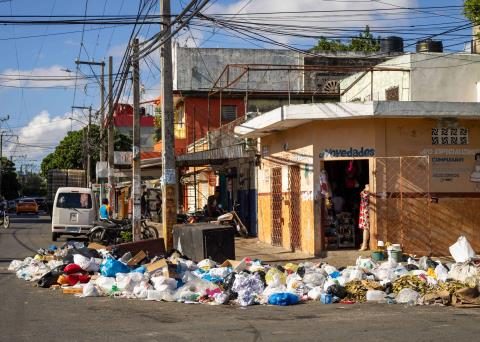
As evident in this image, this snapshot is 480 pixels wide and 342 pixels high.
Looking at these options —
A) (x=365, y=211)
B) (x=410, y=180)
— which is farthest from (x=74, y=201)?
(x=410, y=180)

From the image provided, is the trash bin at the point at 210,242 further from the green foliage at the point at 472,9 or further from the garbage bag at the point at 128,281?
the green foliage at the point at 472,9

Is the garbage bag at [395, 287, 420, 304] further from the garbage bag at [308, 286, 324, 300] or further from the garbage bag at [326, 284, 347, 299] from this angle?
the garbage bag at [308, 286, 324, 300]

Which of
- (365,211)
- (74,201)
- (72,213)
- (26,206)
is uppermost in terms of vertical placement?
(74,201)

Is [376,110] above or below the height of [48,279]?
above

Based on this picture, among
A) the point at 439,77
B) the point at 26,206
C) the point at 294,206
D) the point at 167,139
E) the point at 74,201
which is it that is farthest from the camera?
the point at 26,206

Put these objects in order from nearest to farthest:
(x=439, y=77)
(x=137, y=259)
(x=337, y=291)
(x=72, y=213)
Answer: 1. (x=337, y=291)
2. (x=137, y=259)
3. (x=439, y=77)
4. (x=72, y=213)

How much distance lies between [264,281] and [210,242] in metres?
3.09

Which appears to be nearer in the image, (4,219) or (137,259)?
(137,259)

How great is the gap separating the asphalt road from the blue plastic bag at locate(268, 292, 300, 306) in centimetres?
23

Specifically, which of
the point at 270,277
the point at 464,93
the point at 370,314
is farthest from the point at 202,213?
the point at 370,314

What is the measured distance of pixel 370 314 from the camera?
10172mm

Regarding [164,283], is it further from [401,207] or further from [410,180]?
[410,180]

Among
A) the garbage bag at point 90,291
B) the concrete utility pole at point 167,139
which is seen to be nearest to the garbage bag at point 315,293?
the garbage bag at point 90,291

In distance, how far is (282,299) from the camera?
11.2 metres
